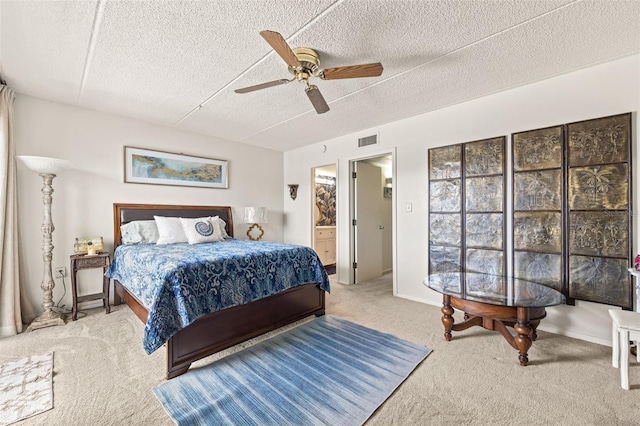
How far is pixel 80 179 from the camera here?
332 centimetres

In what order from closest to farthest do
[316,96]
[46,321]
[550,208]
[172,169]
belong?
[316,96] < [550,208] < [46,321] < [172,169]

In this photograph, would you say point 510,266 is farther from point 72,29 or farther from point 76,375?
point 72,29

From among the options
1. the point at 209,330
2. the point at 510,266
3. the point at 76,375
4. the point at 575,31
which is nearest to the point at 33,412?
the point at 76,375

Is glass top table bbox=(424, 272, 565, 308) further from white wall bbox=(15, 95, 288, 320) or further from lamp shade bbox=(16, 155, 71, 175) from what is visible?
lamp shade bbox=(16, 155, 71, 175)

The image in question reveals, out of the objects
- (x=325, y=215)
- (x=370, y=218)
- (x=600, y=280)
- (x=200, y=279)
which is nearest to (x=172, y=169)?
(x=200, y=279)

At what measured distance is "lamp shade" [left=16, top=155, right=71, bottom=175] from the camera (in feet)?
8.59

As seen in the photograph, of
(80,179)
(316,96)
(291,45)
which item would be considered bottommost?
(80,179)

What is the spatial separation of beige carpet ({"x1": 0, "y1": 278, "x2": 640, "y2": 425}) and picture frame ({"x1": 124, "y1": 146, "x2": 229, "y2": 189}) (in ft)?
6.56

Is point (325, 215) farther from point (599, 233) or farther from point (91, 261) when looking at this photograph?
point (599, 233)

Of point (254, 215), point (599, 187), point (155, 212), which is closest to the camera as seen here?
point (599, 187)

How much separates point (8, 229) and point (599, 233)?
5.59 metres

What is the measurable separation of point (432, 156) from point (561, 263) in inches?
67.8

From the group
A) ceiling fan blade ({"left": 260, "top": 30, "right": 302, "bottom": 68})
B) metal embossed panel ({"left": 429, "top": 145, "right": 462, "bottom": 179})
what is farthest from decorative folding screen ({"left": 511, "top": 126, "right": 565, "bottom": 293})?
ceiling fan blade ({"left": 260, "top": 30, "right": 302, "bottom": 68})

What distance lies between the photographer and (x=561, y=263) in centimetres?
255
